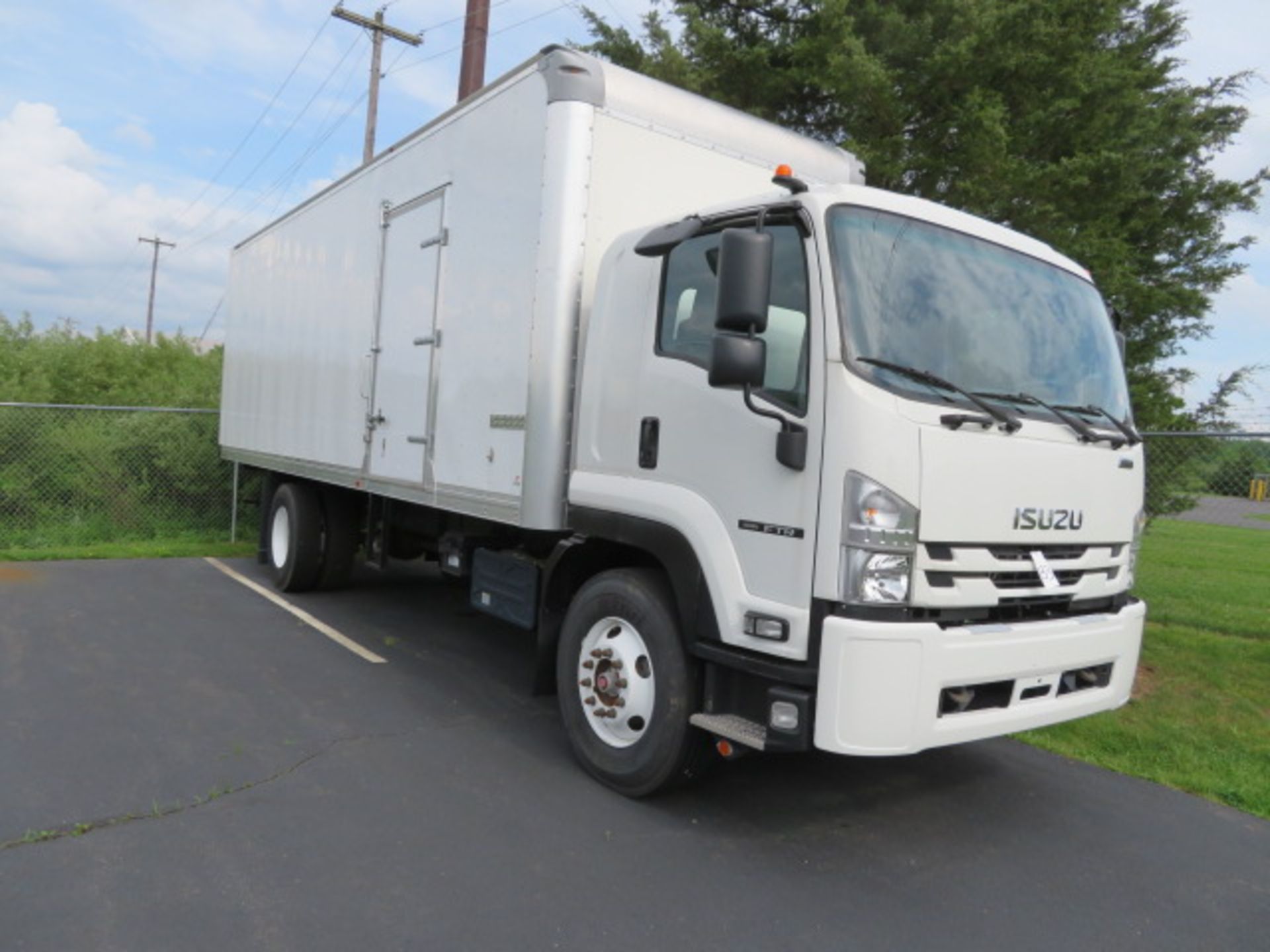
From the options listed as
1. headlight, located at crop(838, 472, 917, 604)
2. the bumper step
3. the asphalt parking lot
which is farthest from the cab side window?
the asphalt parking lot

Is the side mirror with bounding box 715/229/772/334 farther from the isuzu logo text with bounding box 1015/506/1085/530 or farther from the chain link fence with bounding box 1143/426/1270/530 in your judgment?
the chain link fence with bounding box 1143/426/1270/530

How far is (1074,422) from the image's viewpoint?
365 cm

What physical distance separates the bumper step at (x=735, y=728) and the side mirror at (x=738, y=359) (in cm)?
130

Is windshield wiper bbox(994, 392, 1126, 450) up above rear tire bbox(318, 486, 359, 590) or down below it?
above

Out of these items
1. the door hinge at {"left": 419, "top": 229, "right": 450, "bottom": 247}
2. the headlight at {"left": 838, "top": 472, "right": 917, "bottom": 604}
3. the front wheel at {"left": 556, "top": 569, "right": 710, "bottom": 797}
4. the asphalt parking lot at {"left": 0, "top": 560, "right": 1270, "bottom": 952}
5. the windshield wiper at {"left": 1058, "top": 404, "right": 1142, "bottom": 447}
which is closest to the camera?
the asphalt parking lot at {"left": 0, "top": 560, "right": 1270, "bottom": 952}

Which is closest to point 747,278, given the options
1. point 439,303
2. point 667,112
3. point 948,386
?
point 948,386

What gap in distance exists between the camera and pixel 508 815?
3.82m

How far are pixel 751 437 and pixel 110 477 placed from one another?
1010 cm

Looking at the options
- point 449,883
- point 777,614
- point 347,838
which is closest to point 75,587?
point 347,838

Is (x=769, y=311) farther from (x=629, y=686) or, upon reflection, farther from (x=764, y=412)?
(x=629, y=686)

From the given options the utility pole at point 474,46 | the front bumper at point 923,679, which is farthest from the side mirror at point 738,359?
the utility pole at point 474,46

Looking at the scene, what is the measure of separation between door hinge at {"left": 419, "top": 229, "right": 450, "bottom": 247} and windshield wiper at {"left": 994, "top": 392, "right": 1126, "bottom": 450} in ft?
11.0

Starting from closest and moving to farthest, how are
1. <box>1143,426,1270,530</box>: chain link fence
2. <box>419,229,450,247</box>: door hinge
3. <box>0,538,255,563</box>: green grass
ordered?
<box>419,229,450,247</box>: door hinge
<box>1143,426,1270,530</box>: chain link fence
<box>0,538,255,563</box>: green grass

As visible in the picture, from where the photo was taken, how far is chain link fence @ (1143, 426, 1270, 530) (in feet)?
21.3
